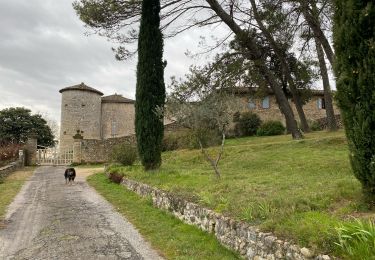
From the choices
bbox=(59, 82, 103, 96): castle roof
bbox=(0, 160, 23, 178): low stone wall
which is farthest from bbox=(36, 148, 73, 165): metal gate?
bbox=(59, 82, 103, 96): castle roof

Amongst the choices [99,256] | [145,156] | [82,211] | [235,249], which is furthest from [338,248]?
[145,156]

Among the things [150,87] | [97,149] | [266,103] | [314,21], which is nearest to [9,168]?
[97,149]

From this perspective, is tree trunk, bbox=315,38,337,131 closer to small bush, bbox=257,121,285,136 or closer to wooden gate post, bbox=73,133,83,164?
small bush, bbox=257,121,285,136

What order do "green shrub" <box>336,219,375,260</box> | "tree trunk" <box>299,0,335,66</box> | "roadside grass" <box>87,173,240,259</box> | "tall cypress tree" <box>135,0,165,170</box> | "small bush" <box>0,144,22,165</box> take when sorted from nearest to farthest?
"green shrub" <box>336,219,375,260</box> → "roadside grass" <box>87,173,240,259</box> → "tree trunk" <box>299,0,335,66</box> → "tall cypress tree" <box>135,0,165,170</box> → "small bush" <box>0,144,22,165</box>

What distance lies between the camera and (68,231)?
319 inches

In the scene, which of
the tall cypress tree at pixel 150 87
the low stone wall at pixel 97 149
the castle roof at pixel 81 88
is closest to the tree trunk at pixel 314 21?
the tall cypress tree at pixel 150 87

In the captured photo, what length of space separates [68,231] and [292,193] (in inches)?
187

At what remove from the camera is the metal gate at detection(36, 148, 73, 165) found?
3033 centimetres

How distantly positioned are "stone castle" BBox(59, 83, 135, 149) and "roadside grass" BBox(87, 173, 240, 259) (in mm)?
28473

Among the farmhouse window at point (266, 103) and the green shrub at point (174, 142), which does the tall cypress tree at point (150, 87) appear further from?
the farmhouse window at point (266, 103)

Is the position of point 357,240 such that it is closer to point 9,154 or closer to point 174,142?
point 174,142

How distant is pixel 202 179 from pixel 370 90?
6368 millimetres

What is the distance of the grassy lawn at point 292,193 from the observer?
16.4ft

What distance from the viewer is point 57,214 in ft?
33.0
